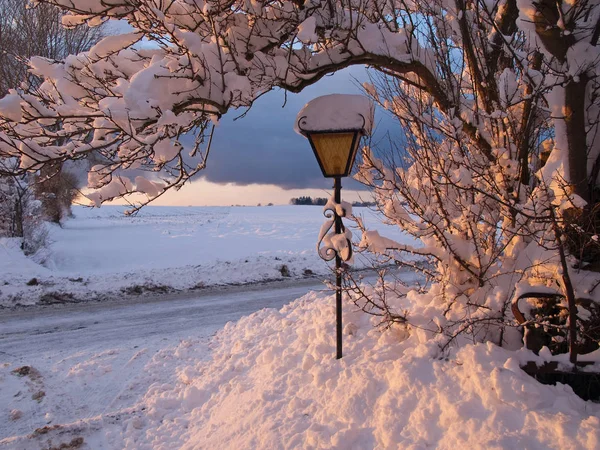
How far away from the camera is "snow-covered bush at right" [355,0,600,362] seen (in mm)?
3146

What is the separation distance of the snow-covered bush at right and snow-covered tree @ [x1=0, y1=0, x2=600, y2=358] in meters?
0.02

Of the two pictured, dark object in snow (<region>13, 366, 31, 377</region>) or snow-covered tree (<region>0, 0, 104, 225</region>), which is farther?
snow-covered tree (<region>0, 0, 104, 225</region>)

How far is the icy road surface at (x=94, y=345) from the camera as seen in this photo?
196 inches

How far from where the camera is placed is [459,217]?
4.09m

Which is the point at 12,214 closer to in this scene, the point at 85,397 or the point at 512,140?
the point at 85,397

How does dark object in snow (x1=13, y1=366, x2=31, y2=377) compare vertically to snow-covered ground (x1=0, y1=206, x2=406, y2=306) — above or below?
below

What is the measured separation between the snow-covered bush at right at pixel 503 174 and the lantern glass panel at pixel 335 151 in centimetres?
26

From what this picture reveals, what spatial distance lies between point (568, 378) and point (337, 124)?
9.37ft

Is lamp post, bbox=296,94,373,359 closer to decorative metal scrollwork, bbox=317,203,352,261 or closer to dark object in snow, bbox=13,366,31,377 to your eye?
decorative metal scrollwork, bbox=317,203,352,261

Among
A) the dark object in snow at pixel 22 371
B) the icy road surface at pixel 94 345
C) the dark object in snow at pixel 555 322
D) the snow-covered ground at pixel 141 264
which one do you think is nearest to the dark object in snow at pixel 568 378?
the dark object in snow at pixel 555 322

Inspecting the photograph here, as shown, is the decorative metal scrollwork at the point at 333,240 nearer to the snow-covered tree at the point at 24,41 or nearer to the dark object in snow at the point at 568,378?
the dark object in snow at the point at 568,378

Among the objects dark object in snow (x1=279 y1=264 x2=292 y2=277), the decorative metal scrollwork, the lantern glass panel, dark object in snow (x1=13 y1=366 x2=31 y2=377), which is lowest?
dark object in snow (x1=13 y1=366 x2=31 y2=377)

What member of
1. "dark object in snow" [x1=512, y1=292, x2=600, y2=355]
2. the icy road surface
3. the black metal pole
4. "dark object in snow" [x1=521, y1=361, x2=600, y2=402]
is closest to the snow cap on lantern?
the black metal pole

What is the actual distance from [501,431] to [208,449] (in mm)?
2366
